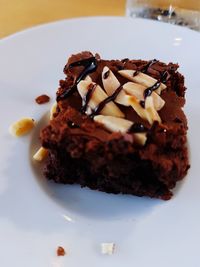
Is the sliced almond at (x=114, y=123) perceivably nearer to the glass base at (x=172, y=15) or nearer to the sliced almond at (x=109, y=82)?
the sliced almond at (x=109, y=82)

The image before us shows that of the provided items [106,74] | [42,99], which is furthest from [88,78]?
[42,99]

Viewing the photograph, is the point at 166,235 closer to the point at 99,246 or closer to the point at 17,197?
the point at 99,246

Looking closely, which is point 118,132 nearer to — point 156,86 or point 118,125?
point 118,125

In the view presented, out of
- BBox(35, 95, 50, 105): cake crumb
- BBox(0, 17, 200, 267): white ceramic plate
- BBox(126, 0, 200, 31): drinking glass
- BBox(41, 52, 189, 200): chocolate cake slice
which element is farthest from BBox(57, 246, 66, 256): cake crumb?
BBox(126, 0, 200, 31): drinking glass

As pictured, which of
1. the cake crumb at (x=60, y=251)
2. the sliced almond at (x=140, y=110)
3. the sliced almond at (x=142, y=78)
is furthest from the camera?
the sliced almond at (x=142, y=78)

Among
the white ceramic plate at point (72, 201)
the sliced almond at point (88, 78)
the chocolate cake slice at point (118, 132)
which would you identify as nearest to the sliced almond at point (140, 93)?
the chocolate cake slice at point (118, 132)

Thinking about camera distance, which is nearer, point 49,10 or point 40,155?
point 40,155

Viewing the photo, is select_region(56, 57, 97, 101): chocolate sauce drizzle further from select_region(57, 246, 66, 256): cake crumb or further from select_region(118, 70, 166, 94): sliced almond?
select_region(57, 246, 66, 256): cake crumb
